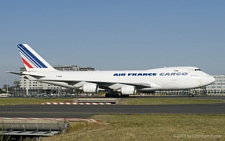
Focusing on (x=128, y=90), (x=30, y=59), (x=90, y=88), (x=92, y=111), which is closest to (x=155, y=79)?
(x=128, y=90)

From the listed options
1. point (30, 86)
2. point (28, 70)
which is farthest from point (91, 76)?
point (30, 86)

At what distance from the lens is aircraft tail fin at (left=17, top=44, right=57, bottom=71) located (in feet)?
188

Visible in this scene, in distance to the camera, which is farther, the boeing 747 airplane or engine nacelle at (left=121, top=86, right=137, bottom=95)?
the boeing 747 airplane

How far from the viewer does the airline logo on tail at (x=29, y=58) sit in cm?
5728

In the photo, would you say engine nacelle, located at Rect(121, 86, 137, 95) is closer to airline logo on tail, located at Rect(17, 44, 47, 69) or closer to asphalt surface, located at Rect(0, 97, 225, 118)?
airline logo on tail, located at Rect(17, 44, 47, 69)

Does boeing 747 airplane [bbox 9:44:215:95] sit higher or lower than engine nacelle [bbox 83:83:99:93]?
higher

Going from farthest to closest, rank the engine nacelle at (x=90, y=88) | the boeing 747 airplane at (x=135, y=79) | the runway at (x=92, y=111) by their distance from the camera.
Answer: the engine nacelle at (x=90, y=88) < the boeing 747 airplane at (x=135, y=79) < the runway at (x=92, y=111)

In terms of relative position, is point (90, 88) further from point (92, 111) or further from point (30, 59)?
point (92, 111)

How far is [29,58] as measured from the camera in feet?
188

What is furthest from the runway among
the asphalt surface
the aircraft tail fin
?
the aircraft tail fin

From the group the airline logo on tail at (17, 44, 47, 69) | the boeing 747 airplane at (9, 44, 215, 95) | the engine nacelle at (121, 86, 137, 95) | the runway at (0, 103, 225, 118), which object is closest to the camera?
the runway at (0, 103, 225, 118)

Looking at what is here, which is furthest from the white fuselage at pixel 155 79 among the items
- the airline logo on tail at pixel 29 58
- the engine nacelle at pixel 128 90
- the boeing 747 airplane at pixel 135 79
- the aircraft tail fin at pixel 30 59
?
the airline logo on tail at pixel 29 58

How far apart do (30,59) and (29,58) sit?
0.23 meters

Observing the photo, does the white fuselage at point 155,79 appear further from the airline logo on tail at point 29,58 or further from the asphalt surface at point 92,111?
the asphalt surface at point 92,111
